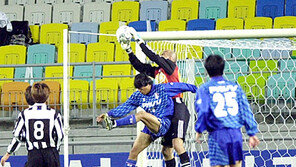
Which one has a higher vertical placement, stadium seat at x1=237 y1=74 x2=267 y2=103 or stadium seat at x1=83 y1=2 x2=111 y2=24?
stadium seat at x1=83 y1=2 x2=111 y2=24

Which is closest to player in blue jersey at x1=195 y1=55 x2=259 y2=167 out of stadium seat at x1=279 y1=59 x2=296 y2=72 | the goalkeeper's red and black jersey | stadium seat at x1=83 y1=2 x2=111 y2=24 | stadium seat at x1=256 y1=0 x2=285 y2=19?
the goalkeeper's red and black jersey

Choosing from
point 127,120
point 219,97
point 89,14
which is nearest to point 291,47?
point 127,120

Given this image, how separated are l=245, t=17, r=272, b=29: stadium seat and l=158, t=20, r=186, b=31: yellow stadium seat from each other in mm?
1204

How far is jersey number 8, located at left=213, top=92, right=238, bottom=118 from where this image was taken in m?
6.49

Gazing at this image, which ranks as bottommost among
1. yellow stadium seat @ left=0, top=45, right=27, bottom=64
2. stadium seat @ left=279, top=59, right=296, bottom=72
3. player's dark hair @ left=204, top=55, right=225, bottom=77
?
player's dark hair @ left=204, top=55, right=225, bottom=77

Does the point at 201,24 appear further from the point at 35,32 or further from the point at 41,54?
the point at 35,32

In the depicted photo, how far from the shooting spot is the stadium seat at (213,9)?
47.1 ft

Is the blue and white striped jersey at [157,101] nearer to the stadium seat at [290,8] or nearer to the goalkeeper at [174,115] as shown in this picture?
the goalkeeper at [174,115]

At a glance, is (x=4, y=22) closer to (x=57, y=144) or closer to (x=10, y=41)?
(x=10, y=41)

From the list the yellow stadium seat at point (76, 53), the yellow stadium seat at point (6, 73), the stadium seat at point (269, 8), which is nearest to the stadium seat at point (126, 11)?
the yellow stadium seat at point (76, 53)

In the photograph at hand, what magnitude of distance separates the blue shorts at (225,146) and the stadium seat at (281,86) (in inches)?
192

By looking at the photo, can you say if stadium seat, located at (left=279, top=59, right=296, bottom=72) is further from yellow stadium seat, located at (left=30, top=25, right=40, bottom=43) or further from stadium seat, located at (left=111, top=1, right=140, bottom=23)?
yellow stadium seat, located at (left=30, top=25, right=40, bottom=43)

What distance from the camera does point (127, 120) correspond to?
324 inches

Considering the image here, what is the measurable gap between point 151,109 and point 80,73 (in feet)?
15.3
